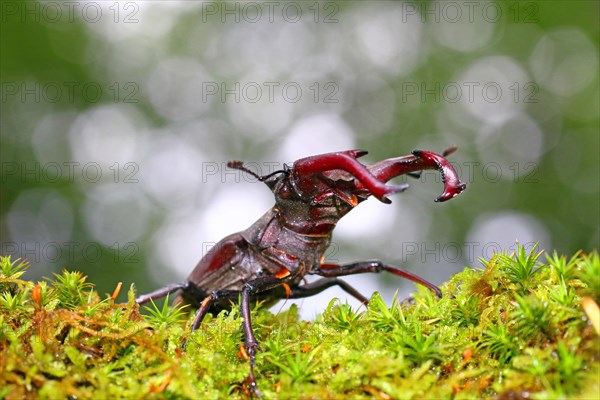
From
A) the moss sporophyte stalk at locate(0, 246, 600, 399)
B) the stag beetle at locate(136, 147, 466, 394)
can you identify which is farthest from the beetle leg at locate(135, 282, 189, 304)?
the moss sporophyte stalk at locate(0, 246, 600, 399)

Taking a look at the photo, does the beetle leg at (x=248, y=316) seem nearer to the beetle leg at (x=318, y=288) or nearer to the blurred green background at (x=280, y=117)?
the beetle leg at (x=318, y=288)

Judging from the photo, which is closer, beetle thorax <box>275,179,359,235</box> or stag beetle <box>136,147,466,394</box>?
stag beetle <box>136,147,466,394</box>

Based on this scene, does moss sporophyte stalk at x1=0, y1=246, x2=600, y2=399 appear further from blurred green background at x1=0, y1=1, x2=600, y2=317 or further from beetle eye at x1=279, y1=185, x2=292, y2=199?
blurred green background at x1=0, y1=1, x2=600, y2=317

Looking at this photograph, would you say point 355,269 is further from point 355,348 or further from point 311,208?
point 355,348

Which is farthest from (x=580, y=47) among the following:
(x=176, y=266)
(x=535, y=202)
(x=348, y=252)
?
(x=176, y=266)

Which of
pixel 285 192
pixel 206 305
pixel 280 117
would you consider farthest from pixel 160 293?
pixel 280 117
